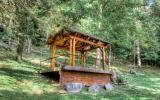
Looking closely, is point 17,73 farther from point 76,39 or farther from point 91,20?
point 91,20

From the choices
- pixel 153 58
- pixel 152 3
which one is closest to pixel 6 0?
pixel 153 58

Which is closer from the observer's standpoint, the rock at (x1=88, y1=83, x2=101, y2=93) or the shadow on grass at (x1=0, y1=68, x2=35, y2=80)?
the rock at (x1=88, y1=83, x2=101, y2=93)

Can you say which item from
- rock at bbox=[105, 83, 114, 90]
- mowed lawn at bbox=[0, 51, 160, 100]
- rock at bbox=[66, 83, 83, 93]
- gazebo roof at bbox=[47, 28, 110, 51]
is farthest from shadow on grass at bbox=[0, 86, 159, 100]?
gazebo roof at bbox=[47, 28, 110, 51]

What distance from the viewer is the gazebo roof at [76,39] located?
18727mm

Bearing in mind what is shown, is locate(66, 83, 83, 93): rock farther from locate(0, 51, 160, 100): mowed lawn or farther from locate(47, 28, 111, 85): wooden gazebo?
locate(47, 28, 111, 85): wooden gazebo

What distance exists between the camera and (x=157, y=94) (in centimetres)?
1922

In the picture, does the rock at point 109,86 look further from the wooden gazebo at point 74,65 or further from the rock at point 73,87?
the rock at point 73,87

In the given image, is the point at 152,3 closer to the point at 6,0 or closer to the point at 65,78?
the point at 65,78

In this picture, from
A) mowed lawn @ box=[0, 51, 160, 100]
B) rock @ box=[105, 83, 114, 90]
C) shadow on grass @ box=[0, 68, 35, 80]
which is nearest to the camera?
mowed lawn @ box=[0, 51, 160, 100]

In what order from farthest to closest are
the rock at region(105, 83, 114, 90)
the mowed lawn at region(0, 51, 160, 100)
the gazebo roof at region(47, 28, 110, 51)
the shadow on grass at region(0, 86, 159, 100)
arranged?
the rock at region(105, 83, 114, 90) < the gazebo roof at region(47, 28, 110, 51) < the mowed lawn at region(0, 51, 160, 100) < the shadow on grass at region(0, 86, 159, 100)

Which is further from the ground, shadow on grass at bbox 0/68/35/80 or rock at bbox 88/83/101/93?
shadow on grass at bbox 0/68/35/80

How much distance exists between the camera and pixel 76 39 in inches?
752

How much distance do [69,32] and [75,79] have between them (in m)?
2.83

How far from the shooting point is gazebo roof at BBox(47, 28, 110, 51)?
18.7 metres
